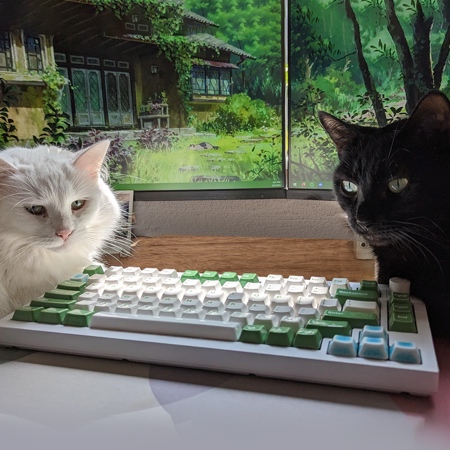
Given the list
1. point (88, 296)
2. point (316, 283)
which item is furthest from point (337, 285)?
point (88, 296)

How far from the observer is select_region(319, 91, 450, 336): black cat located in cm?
59

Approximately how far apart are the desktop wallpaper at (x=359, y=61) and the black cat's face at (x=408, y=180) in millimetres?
166

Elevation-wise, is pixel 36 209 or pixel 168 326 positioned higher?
pixel 36 209

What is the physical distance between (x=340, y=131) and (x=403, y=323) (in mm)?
343

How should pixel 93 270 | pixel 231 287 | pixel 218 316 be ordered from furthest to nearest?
pixel 93 270
pixel 231 287
pixel 218 316

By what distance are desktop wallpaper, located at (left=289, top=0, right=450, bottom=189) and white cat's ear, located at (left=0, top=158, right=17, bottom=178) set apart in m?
0.50

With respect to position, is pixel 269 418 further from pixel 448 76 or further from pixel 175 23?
pixel 175 23

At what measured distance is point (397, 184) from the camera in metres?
0.61

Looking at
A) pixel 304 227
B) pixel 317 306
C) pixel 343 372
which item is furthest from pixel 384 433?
pixel 304 227

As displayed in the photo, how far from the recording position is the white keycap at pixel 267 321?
20.3 inches

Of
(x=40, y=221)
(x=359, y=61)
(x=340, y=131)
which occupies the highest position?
(x=359, y=61)

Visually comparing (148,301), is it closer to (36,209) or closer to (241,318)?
(241,318)

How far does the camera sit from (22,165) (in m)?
0.74

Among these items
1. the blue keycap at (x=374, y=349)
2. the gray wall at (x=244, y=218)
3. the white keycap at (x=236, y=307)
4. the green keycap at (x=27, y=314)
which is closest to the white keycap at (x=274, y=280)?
the white keycap at (x=236, y=307)
